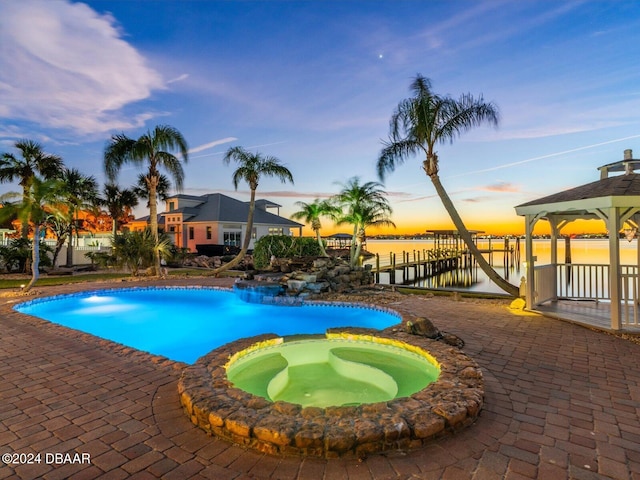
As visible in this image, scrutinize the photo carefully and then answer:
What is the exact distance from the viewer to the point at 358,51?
38.1ft

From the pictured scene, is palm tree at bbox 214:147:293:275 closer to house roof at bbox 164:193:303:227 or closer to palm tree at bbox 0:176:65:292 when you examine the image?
palm tree at bbox 0:176:65:292

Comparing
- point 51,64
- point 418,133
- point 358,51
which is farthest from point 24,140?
point 418,133

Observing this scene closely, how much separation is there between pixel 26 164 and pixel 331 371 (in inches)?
888

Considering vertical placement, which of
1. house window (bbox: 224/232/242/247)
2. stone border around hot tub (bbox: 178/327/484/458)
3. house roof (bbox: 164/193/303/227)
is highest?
house roof (bbox: 164/193/303/227)

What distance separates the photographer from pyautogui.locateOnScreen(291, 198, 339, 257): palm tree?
16.0 metres

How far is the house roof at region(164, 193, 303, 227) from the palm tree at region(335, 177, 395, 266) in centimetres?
1585

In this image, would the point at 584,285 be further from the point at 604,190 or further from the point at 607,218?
the point at 604,190

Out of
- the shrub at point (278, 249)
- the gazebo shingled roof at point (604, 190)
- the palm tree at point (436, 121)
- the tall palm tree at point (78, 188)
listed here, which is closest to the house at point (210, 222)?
the tall palm tree at point (78, 188)

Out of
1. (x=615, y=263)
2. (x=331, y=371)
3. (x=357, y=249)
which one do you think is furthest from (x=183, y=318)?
(x=615, y=263)

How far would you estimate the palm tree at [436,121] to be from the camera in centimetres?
1099

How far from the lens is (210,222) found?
91.6 ft

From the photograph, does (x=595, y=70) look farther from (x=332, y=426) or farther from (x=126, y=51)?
(x=126, y=51)

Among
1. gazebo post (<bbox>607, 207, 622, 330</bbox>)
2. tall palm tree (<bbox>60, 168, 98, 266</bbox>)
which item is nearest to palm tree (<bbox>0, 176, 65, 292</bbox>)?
tall palm tree (<bbox>60, 168, 98, 266</bbox>)

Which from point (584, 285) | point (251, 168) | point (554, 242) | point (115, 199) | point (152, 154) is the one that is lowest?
point (584, 285)
